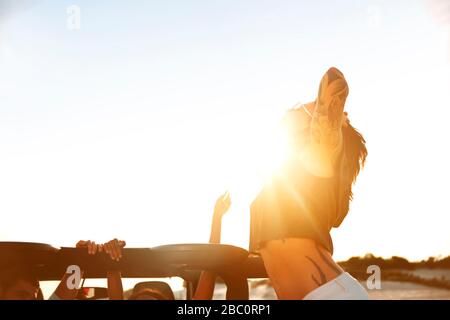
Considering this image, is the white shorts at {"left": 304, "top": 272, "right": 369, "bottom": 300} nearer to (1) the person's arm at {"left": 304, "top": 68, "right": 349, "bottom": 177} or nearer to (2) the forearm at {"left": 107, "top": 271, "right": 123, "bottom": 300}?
(1) the person's arm at {"left": 304, "top": 68, "right": 349, "bottom": 177}

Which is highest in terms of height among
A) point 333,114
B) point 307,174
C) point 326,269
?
point 333,114

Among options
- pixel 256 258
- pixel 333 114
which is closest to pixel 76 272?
pixel 256 258

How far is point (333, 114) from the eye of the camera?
2574 millimetres

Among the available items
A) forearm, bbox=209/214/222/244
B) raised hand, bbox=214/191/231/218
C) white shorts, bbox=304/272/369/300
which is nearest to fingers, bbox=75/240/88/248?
forearm, bbox=209/214/222/244

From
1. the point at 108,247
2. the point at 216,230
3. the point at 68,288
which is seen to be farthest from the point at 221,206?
the point at 68,288

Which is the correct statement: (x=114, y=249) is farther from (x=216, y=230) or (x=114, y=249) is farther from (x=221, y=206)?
(x=221, y=206)

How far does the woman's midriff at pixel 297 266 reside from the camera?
8.03 ft

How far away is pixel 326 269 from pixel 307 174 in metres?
0.46

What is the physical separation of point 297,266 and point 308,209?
0.92ft

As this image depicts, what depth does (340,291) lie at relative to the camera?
2.39 meters

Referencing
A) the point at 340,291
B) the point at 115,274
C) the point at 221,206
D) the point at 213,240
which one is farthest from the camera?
the point at 221,206

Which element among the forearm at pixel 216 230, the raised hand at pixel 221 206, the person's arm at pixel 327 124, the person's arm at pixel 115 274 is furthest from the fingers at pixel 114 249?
the person's arm at pixel 327 124
